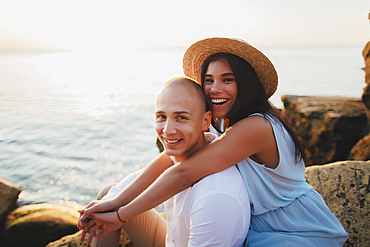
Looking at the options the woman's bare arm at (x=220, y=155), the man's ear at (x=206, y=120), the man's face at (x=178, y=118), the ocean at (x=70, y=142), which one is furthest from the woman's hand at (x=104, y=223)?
the ocean at (x=70, y=142)

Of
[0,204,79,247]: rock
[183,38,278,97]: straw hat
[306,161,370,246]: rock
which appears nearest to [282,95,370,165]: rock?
[306,161,370,246]: rock

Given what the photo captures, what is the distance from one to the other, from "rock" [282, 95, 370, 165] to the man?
4.30m

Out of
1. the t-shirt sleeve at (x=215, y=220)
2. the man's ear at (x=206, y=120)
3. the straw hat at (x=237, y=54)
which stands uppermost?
the straw hat at (x=237, y=54)

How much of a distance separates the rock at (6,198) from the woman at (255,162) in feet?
9.22

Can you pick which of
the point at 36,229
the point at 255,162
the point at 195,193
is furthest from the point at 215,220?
the point at 36,229

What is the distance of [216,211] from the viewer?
5.32ft

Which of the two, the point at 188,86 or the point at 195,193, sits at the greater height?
the point at 188,86

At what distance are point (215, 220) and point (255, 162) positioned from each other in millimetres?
688

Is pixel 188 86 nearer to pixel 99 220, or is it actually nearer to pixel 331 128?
pixel 99 220

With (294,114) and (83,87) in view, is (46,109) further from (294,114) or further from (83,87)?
(294,114)

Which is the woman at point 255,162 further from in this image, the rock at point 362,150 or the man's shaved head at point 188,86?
the rock at point 362,150

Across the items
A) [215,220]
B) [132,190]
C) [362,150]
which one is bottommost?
[362,150]

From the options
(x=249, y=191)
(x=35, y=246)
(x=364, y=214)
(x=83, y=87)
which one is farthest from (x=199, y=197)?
(x=83, y=87)

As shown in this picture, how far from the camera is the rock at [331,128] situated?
17.8ft
